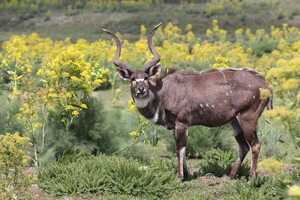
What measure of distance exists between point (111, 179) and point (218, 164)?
1.88m

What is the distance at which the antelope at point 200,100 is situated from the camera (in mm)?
8734

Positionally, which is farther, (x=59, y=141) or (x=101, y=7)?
(x=101, y=7)

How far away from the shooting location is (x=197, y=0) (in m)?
56.4

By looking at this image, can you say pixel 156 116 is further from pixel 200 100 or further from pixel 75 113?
pixel 75 113

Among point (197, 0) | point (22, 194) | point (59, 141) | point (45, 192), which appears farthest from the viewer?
point (197, 0)

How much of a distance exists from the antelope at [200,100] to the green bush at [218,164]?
0.64m

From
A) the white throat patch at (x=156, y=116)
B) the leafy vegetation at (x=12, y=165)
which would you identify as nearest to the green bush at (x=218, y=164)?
the white throat patch at (x=156, y=116)

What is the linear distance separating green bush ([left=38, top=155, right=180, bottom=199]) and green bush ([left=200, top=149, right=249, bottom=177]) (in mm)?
816

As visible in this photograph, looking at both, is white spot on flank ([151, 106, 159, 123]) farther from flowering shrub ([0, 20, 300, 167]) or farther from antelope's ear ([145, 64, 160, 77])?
flowering shrub ([0, 20, 300, 167])

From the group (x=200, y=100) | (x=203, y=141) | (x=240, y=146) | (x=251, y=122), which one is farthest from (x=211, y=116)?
(x=203, y=141)

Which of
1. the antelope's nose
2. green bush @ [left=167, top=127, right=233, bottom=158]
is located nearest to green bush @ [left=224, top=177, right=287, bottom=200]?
the antelope's nose

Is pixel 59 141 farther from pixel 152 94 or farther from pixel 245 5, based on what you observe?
pixel 245 5

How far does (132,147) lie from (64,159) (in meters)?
1.35

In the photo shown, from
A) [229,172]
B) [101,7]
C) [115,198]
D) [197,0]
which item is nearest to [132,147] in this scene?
[229,172]
